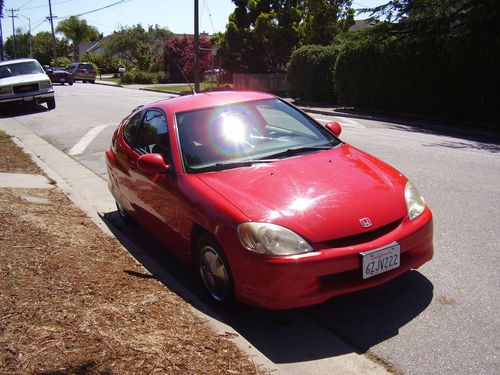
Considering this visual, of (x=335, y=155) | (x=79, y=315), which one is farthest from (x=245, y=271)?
(x=335, y=155)

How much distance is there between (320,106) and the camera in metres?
21.7

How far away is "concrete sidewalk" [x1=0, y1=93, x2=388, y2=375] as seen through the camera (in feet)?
10.5

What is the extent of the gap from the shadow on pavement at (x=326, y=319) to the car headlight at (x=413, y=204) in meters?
0.63

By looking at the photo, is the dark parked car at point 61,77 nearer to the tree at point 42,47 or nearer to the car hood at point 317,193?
the car hood at point 317,193

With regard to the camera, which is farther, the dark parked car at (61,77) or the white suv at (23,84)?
the dark parked car at (61,77)

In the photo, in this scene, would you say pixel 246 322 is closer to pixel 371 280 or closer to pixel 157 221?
pixel 371 280

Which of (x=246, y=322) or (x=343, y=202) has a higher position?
(x=343, y=202)

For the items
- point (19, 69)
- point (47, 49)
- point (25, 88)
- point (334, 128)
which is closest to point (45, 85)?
point (25, 88)

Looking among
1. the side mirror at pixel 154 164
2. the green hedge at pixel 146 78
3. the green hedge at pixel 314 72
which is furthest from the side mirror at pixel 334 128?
the green hedge at pixel 146 78

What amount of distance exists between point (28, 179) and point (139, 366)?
19.4 feet

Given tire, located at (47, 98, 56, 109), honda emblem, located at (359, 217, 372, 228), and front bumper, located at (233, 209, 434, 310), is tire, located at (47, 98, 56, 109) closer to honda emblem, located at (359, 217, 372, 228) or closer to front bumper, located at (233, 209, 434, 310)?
front bumper, located at (233, 209, 434, 310)

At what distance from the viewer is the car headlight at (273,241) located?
3.44 m

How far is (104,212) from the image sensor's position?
260 inches

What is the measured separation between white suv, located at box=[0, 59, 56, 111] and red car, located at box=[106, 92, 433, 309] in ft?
50.7
